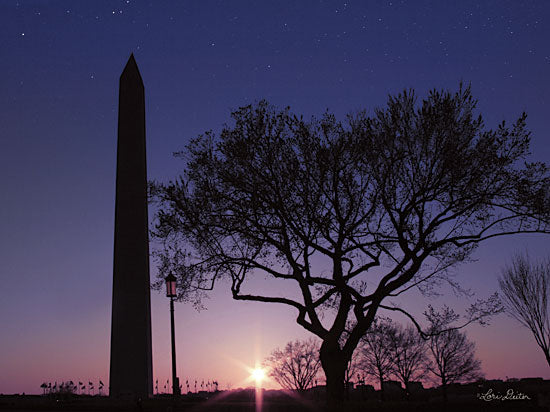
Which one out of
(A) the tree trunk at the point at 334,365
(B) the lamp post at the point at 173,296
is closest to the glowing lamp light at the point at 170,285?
Result: (B) the lamp post at the point at 173,296

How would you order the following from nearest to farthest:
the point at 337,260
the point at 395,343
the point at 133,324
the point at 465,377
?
the point at 337,260 < the point at 133,324 < the point at 395,343 < the point at 465,377

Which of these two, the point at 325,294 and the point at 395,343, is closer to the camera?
the point at 325,294

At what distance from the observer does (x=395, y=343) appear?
88.4m

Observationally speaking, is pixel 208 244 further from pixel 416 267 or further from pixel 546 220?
pixel 546 220

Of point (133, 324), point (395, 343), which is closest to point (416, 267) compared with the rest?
point (133, 324)

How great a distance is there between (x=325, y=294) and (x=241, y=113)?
25.5ft

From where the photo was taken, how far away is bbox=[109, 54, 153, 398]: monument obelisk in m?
37.0

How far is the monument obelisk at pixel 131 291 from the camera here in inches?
1457

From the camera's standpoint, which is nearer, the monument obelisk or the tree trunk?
the tree trunk
